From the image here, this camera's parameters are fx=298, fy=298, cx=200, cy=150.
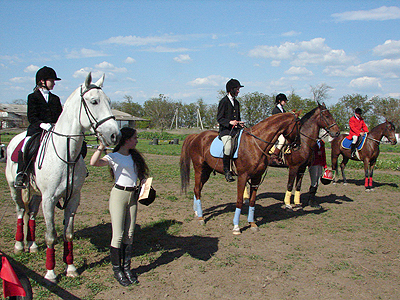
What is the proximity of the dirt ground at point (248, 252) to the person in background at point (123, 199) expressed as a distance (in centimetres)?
29

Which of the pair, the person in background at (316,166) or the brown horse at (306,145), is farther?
the person in background at (316,166)

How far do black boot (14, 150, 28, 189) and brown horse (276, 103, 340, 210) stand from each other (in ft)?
Answer: 20.9

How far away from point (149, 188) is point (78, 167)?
3.71 ft

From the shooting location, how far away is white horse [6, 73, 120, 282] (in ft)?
12.5

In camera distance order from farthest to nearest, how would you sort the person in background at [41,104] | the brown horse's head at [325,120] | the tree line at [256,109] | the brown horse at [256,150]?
1. the tree line at [256,109]
2. the brown horse's head at [325,120]
3. the brown horse at [256,150]
4. the person in background at [41,104]

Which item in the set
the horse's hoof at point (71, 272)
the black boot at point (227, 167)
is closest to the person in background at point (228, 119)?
the black boot at point (227, 167)

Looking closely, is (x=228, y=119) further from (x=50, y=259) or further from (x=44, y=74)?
(x=50, y=259)

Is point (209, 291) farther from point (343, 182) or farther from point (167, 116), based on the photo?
point (167, 116)

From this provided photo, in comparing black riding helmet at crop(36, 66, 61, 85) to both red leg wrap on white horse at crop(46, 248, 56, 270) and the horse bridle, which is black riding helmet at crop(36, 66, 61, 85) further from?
red leg wrap on white horse at crop(46, 248, 56, 270)

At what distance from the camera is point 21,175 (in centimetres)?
453

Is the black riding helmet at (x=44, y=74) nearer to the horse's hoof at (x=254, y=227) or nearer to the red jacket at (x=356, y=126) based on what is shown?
the horse's hoof at (x=254, y=227)

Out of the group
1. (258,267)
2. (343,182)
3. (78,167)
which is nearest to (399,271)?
(258,267)

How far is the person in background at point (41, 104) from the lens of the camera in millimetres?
4672

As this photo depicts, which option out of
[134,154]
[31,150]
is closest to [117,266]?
[134,154]
